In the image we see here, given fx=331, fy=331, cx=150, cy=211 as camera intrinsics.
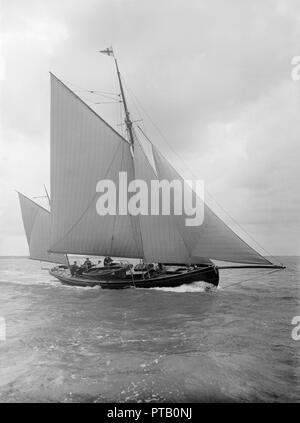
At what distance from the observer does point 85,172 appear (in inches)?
1187

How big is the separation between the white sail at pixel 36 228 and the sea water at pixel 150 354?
70.0 feet

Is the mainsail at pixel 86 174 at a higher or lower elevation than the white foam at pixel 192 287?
higher

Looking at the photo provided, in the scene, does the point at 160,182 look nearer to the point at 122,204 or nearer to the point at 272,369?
the point at 122,204

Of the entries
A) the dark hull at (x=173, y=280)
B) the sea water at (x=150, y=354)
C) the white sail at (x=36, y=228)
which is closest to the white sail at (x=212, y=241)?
the dark hull at (x=173, y=280)

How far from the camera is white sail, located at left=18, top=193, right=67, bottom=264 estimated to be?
41875 millimetres

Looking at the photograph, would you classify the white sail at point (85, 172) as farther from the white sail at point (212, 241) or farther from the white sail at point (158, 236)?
the white sail at point (212, 241)

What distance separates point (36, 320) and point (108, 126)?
18.2m

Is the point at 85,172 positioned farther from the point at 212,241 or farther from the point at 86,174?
the point at 212,241

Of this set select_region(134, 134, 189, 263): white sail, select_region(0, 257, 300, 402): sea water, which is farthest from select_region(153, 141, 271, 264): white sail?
select_region(0, 257, 300, 402): sea water

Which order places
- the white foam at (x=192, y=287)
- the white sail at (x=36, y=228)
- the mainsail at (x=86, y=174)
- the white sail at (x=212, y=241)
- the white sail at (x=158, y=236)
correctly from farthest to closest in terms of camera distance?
the white sail at (x=36, y=228) < the mainsail at (x=86, y=174) < the white foam at (x=192, y=287) < the white sail at (x=158, y=236) < the white sail at (x=212, y=241)

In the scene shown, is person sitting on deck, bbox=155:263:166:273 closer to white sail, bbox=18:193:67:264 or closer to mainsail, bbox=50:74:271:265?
mainsail, bbox=50:74:271:265

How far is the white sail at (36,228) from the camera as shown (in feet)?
137
